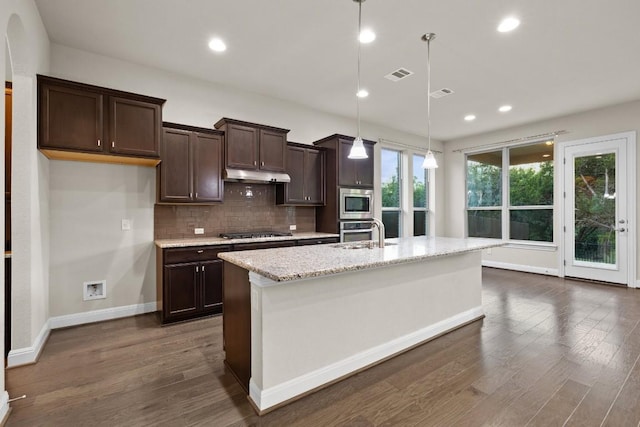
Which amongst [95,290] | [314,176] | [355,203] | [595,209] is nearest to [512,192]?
[595,209]

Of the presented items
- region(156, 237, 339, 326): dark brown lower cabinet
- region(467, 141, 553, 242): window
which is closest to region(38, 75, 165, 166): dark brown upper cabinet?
region(156, 237, 339, 326): dark brown lower cabinet

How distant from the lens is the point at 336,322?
221 centimetres

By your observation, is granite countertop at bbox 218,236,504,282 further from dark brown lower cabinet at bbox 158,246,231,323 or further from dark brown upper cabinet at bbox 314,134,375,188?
dark brown upper cabinet at bbox 314,134,375,188

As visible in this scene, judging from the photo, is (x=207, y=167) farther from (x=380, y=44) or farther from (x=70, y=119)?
(x=380, y=44)

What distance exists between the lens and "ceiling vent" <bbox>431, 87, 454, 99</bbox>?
4.33m

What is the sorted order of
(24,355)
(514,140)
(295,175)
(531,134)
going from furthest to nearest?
1. (514,140)
2. (531,134)
3. (295,175)
4. (24,355)

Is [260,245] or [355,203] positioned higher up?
[355,203]

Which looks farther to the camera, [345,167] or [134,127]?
[345,167]

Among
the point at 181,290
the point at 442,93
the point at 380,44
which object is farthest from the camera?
the point at 442,93

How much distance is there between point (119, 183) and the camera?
3500 mm

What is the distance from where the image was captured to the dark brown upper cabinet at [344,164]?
475cm

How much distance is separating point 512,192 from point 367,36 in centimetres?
499

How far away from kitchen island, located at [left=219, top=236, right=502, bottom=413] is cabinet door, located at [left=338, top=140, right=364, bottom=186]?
2.04 m

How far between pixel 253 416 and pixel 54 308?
2723 mm
